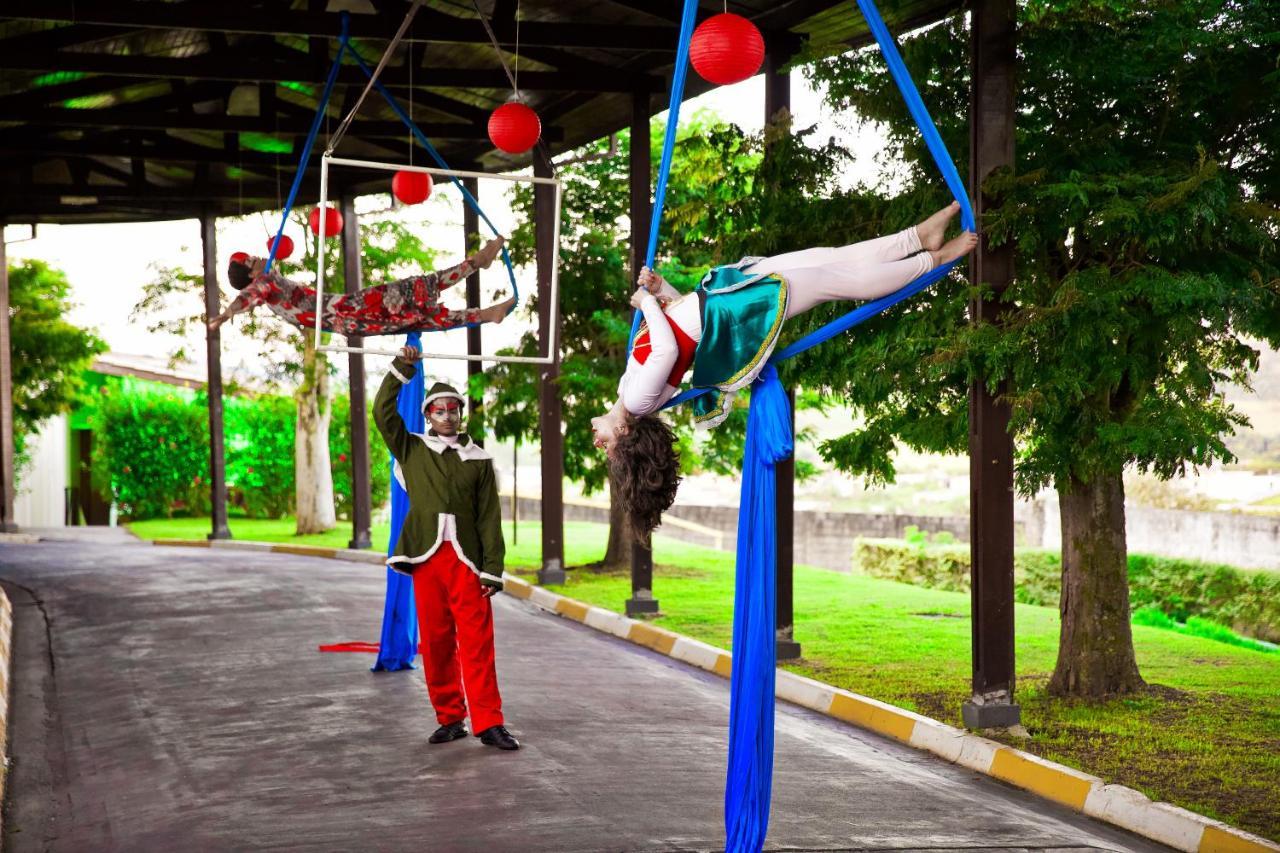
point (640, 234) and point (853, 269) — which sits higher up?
point (640, 234)

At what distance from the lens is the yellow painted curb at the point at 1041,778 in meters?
5.61

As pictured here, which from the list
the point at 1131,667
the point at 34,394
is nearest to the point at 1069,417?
the point at 1131,667

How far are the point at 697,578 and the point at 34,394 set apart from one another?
12.8 meters

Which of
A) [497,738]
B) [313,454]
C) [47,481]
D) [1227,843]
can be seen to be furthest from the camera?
[47,481]

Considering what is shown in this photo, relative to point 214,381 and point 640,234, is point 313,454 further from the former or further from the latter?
point 640,234

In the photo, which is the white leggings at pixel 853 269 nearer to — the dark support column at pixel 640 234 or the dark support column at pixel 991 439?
A: the dark support column at pixel 991 439

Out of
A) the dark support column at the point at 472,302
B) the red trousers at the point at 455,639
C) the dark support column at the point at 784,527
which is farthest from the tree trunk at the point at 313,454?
the red trousers at the point at 455,639

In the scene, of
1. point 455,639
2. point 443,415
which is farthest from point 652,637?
point 443,415

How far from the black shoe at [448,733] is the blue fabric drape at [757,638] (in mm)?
2497

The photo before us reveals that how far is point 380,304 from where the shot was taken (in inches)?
306

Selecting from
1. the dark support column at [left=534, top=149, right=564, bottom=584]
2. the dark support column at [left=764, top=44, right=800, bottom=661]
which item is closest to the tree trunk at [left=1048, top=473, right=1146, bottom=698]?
the dark support column at [left=764, top=44, right=800, bottom=661]

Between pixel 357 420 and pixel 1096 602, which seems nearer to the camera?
pixel 1096 602

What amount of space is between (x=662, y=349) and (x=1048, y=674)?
4896mm

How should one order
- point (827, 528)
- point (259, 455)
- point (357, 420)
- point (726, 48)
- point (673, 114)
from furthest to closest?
point (259, 455) → point (827, 528) → point (357, 420) → point (726, 48) → point (673, 114)
